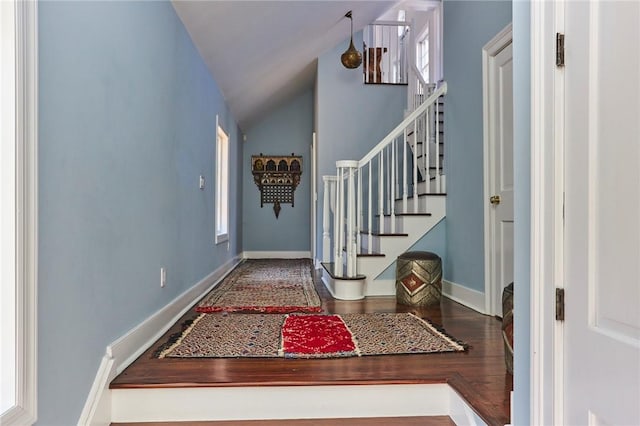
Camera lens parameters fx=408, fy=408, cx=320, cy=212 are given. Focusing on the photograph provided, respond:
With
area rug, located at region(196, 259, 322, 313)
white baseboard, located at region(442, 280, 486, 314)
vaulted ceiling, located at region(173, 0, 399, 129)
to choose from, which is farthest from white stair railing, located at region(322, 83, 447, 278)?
vaulted ceiling, located at region(173, 0, 399, 129)

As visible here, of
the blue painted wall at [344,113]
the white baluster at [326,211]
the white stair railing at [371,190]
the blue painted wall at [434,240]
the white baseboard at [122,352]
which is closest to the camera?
the white baseboard at [122,352]

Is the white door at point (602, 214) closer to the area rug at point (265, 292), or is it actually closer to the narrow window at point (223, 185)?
the area rug at point (265, 292)

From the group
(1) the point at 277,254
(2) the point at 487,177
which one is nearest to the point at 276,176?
(1) the point at 277,254

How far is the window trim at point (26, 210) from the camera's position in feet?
3.49

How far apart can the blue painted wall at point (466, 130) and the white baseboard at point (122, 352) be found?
2.16 meters

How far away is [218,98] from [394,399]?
354cm

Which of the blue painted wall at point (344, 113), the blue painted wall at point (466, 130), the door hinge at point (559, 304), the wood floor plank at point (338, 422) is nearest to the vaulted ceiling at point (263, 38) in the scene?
the blue painted wall at point (344, 113)

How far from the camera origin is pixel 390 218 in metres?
3.89

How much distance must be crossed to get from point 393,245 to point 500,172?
1171 millimetres

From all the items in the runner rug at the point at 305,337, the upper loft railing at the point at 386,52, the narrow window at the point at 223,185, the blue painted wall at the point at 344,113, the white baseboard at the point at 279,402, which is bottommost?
the white baseboard at the point at 279,402

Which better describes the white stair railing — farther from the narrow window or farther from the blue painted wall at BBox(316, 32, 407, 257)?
the narrow window

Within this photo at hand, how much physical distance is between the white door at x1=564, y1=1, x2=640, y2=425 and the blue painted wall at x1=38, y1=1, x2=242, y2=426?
1423mm

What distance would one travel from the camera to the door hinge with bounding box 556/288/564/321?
1021mm

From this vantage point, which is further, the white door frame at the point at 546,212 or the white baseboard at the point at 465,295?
the white baseboard at the point at 465,295
